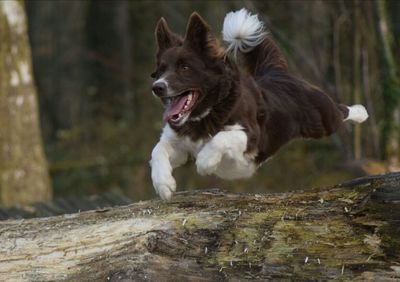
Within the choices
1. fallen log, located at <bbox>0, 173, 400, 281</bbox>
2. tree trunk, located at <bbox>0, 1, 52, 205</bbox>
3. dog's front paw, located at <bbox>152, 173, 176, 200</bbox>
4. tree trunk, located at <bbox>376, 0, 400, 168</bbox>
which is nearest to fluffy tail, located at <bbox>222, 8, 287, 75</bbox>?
dog's front paw, located at <bbox>152, 173, 176, 200</bbox>

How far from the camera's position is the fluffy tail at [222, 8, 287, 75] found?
23.0 feet

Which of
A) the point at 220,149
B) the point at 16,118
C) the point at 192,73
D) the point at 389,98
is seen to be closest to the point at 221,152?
the point at 220,149

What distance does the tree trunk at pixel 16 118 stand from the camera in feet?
38.7

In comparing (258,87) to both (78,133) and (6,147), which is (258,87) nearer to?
(6,147)

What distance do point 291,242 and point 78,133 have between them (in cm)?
1509

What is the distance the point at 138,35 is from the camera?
2214 cm

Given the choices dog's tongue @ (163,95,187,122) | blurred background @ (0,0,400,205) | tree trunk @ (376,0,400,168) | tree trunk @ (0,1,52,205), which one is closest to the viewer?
dog's tongue @ (163,95,187,122)

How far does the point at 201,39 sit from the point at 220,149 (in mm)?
811

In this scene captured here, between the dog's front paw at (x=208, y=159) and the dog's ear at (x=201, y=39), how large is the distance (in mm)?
701

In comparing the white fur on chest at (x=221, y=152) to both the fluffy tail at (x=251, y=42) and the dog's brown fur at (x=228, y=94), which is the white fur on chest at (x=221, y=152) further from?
the fluffy tail at (x=251, y=42)

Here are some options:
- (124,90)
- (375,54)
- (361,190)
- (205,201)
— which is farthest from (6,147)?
(124,90)

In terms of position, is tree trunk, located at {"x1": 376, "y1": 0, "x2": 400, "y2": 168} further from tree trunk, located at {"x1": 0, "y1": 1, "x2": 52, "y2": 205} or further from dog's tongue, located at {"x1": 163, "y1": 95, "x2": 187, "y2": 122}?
dog's tongue, located at {"x1": 163, "y1": 95, "x2": 187, "y2": 122}

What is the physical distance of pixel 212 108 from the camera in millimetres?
6391

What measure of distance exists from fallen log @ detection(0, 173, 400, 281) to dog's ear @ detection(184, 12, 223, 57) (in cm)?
111
